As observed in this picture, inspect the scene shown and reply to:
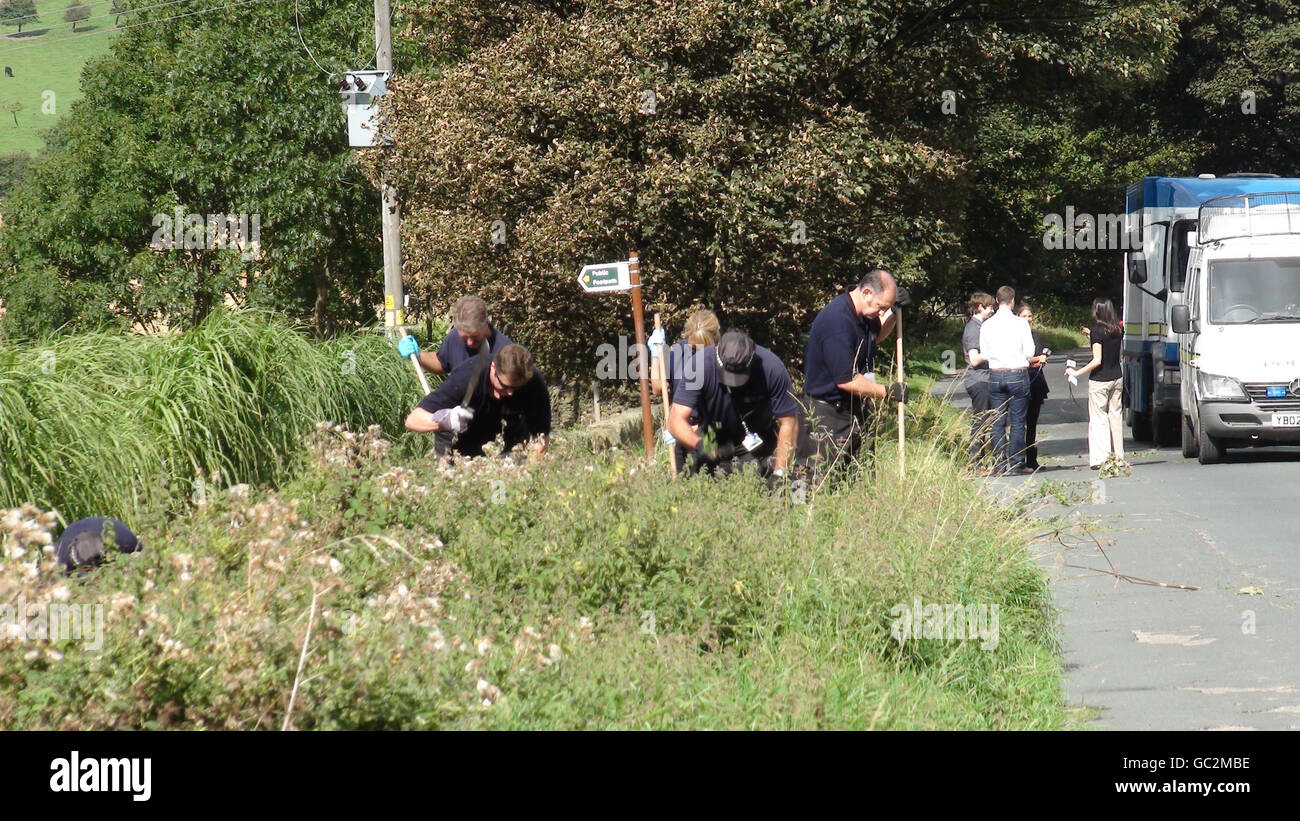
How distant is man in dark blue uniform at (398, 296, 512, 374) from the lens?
975 cm

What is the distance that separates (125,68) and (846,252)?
20.9 metres

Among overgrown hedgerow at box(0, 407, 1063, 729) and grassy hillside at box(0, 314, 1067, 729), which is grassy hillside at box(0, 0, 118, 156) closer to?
grassy hillside at box(0, 314, 1067, 729)

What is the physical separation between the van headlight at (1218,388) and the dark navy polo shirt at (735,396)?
30.0ft

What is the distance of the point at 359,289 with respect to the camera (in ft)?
103

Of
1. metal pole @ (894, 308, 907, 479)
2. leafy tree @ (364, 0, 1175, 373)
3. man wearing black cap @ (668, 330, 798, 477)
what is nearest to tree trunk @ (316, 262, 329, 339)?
leafy tree @ (364, 0, 1175, 373)

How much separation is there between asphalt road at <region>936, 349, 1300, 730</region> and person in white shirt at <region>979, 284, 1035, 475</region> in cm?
61

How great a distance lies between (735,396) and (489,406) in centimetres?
149

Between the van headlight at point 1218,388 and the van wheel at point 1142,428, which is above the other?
the van headlight at point 1218,388

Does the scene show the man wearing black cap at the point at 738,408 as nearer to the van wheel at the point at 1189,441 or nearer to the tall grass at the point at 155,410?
the tall grass at the point at 155,410

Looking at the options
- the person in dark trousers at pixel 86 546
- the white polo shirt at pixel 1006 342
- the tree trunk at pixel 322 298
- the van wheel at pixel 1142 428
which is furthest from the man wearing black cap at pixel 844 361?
the tree trunk at pixel 322 298

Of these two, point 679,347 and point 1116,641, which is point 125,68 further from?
point 1116,641

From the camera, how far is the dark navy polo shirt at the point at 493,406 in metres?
9.27

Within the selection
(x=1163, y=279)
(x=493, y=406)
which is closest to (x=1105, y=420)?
(x=1163, y=279)
